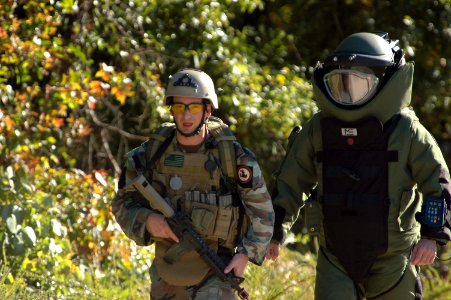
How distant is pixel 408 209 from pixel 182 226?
3.83 feet

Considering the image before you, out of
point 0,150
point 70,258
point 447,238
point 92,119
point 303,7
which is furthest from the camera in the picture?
point 303,7

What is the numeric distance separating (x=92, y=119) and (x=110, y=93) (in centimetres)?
28

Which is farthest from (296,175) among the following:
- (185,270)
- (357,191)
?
(185,270)

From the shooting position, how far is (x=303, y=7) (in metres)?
11.8

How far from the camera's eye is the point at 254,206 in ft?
16.9

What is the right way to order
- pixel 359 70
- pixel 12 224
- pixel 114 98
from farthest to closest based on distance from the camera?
pixel 114 98 < pixel 12 224 < pixel 359 70

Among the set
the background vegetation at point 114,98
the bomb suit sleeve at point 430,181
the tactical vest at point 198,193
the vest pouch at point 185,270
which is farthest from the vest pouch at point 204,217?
the background vegetation at point 114,98

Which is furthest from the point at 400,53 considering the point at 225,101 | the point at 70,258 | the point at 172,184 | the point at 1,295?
the point at 225,101

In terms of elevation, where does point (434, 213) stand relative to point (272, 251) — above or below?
above

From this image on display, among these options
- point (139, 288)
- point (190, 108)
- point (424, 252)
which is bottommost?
point (139, 288)

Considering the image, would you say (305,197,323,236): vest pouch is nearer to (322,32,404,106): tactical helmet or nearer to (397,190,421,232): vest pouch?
(397,190,421,232): vest pouch

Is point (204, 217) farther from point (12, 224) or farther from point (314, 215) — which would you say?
point (12, 224)

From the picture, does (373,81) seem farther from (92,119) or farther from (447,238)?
(92,119)

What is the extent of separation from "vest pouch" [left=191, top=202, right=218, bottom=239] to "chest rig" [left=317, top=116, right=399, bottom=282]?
644mm
